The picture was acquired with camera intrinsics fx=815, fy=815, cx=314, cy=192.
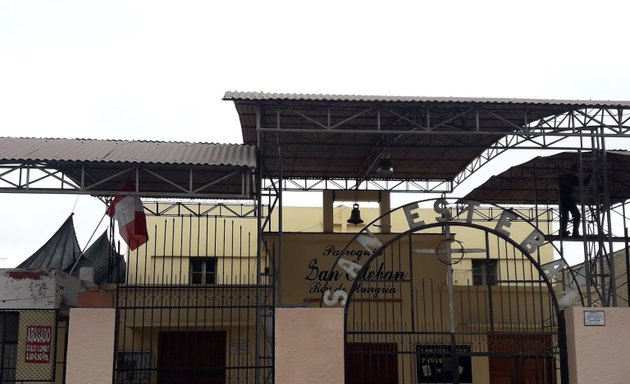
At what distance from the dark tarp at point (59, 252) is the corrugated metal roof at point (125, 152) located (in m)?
5.05

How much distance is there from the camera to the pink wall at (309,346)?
11078 mm

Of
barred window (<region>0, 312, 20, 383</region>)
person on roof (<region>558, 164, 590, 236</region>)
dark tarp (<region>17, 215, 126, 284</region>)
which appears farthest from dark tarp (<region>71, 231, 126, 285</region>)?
person on roof (<region>558, 164, 590, 236</region>)

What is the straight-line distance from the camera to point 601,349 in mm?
11375

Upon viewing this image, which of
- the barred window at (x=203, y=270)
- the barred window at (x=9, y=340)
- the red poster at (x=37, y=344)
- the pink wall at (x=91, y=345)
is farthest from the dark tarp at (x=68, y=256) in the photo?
the pink wall at (x=91, y=345)

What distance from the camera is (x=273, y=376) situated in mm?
11078

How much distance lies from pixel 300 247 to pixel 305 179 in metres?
3.53

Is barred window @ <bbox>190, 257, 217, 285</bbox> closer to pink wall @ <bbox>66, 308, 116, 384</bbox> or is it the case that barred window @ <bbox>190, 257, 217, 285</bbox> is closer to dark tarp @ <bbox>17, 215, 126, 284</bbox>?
dark tarp @ <bbox>17, 215, 126, 284</bbox>

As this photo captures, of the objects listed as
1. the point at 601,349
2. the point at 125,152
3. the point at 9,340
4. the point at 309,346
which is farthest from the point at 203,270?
the point at 601,349

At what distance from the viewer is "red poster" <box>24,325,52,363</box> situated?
14164 millimetres

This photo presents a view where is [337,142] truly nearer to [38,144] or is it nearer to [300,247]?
[300,247]

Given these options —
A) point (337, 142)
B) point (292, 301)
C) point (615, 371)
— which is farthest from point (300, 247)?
point (615, 371)

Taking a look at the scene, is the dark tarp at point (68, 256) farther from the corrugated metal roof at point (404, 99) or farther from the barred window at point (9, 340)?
the corrugated metal roof at point (404, 99)

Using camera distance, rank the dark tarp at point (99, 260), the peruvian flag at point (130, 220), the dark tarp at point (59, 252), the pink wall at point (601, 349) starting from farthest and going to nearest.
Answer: the dark tarp at point (99, 260)
the dark tarp at point (59, 252)
the peruvian flag at point (130, 220)
the pink wall at point (601, 349)

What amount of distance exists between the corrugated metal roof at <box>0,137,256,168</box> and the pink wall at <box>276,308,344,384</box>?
298 cm
